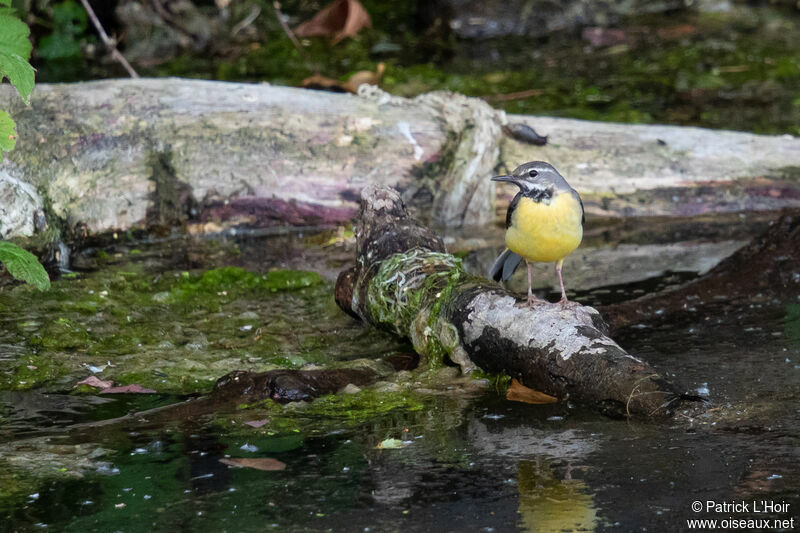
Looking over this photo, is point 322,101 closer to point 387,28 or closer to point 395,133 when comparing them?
point 395,133

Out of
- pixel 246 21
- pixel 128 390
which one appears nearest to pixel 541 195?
pixel 128 390

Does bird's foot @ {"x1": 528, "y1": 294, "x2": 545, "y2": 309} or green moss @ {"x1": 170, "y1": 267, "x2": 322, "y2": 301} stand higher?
bird's foot @ {"x1": 528, "y1": 294, "x2": 545, "y2": 309}

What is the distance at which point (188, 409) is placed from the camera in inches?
163

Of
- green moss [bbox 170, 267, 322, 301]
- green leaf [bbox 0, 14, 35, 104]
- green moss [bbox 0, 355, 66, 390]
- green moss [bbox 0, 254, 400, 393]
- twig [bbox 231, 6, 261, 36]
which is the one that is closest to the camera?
green leaf [bbox 0, 14, 35, 104]

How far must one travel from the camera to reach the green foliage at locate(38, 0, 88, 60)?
10789 millimetres

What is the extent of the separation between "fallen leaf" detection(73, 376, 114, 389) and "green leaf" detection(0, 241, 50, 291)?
1.48 feet

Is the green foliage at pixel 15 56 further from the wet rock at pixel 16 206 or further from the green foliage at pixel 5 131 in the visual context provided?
the wet rock at pixel 16 206

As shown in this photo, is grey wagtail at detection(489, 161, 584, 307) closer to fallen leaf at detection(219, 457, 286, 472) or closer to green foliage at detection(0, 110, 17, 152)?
fallen leaf at detection(219, 457, 286, 472)

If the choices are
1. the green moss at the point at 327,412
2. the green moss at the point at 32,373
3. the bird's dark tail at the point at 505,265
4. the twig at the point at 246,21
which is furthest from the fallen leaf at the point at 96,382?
the twig at the point at 246,21

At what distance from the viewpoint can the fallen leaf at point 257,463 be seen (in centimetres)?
352

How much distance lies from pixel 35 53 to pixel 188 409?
780 centimetres

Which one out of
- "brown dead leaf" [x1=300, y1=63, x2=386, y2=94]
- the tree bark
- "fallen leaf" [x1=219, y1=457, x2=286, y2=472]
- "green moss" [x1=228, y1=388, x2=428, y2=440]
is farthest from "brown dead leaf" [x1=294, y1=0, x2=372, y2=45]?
"fallen leaf" [x1=219, y1=457, x2=286, y2=472]

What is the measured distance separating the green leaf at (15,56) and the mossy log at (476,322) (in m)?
1.87

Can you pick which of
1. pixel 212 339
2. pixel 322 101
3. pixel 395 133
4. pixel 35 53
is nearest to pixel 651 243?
pixel 395 133
